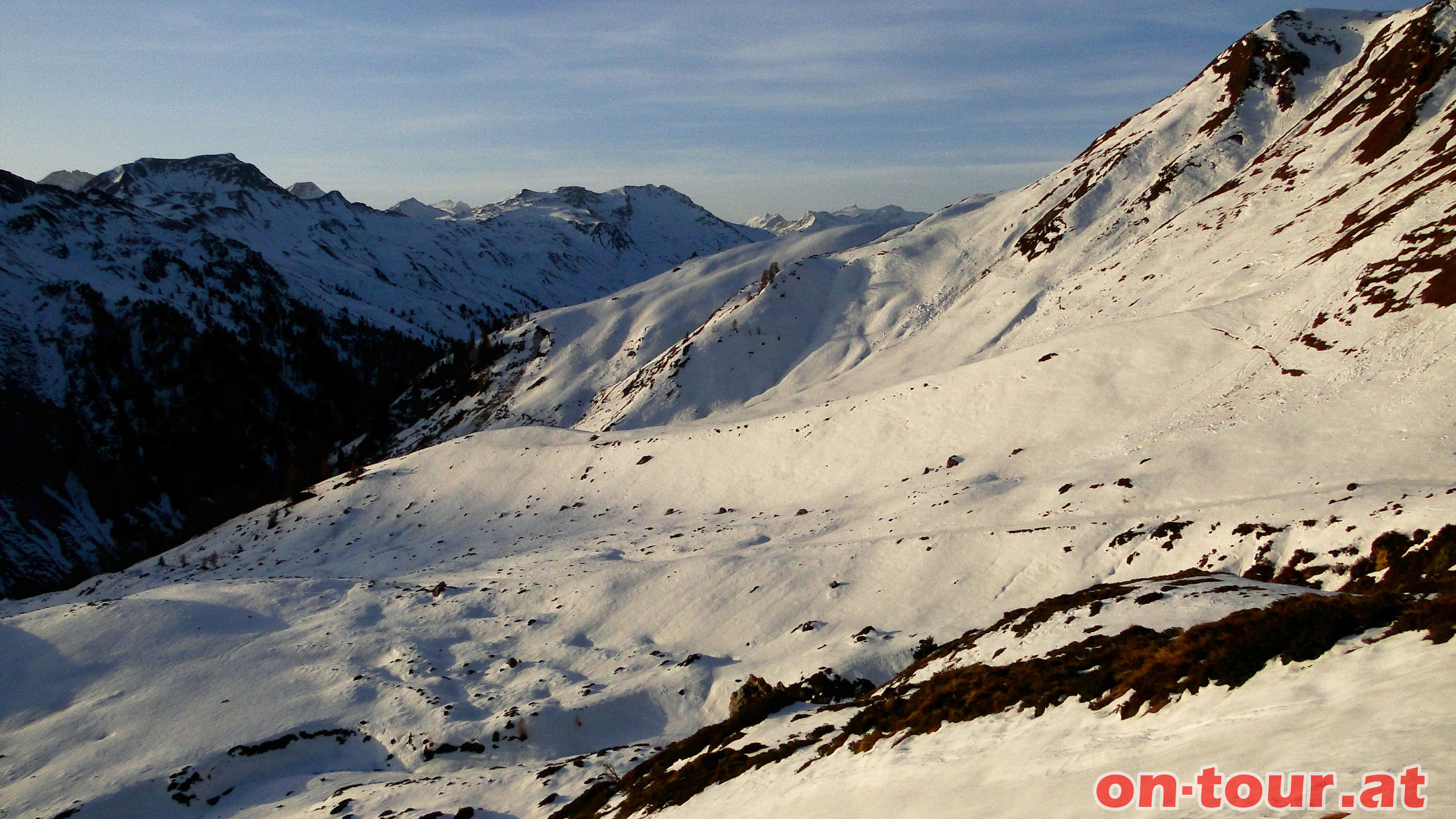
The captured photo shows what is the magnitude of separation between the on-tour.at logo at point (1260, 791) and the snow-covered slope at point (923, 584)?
0.61 ft

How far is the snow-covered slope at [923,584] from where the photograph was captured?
1104 cm

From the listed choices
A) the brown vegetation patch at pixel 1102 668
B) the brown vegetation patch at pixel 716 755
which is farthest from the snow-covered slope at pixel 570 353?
the brown vegetation patch at pixel 1102 668

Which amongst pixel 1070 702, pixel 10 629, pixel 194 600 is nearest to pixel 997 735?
pixel 1070 702

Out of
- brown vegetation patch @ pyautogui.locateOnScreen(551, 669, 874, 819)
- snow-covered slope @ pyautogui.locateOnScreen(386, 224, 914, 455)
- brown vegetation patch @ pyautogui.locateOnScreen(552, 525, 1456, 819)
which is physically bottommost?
brown vegetation patch @ pyautogui.locateOnScreen(551, 669, 874, 819)

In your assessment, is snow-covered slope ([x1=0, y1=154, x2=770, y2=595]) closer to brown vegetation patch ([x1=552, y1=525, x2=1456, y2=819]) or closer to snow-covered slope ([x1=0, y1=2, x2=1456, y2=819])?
snow-covered slope ([x1=0, y1=2, x2=1456, y2=819])

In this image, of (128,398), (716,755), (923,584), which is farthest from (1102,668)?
(128,398)

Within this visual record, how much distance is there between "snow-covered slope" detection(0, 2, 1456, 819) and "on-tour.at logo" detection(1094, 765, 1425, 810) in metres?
0.19

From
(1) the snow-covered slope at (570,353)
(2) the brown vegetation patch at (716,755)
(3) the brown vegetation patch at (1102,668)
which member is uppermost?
(1) the snow-covered slope at (570,353)

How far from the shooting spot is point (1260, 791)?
7383 mm

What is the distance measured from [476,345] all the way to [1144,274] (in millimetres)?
115385

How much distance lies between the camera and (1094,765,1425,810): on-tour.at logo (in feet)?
21.3

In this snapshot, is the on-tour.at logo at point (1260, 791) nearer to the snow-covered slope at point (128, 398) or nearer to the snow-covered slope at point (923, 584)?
the snow-covered slope at point (923, 584)

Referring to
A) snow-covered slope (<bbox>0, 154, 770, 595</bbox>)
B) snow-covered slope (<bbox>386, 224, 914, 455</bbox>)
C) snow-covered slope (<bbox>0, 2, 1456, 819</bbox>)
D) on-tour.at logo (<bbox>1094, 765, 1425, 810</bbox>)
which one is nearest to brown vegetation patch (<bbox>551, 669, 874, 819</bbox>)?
snow-covered slope (<bbox>0, 2, 1456, 819</bbox>)

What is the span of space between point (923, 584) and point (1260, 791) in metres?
21.1
